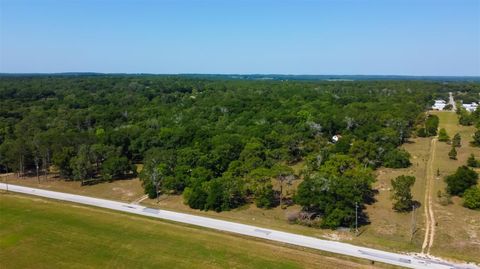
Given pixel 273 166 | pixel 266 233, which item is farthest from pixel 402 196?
pixel 266 233

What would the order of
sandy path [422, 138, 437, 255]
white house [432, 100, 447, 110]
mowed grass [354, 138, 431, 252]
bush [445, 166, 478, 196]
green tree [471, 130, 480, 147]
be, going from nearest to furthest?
1. sandy path [422, 138, 437, 255]
2. mowed grass [354, 138, 431, 252]
3. bush [445, 166, 478, 196]
4. green tree [471, 130, 480, 147]
5. white house [432, 100, 447, 110]

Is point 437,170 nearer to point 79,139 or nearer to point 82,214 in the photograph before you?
point 82,214

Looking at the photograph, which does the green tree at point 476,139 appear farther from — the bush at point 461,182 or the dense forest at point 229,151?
Answer: the bush at point 461,182

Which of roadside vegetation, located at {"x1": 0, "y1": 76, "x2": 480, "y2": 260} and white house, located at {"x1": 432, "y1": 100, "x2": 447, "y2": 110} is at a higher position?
white house, located at {"x1": 432, "y1": 100, "x2": 447, "y2": 110}

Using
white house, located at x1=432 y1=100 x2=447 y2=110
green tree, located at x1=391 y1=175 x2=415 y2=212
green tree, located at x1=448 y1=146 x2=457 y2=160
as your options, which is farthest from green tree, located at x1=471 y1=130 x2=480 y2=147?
white house, located at x1=432 y1=100 x2=447 y2=110

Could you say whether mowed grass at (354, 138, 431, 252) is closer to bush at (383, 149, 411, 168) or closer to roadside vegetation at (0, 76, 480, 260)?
roadside vegetation at (0, 76, 480, 260)

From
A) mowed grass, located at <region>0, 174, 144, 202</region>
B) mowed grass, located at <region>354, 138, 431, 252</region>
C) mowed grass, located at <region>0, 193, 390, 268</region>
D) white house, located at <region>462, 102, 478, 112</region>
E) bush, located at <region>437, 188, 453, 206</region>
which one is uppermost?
white house, located at <region>462, 102, 478, 112</region>

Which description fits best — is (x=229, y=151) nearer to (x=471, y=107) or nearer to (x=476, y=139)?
(x=476, y=139)
